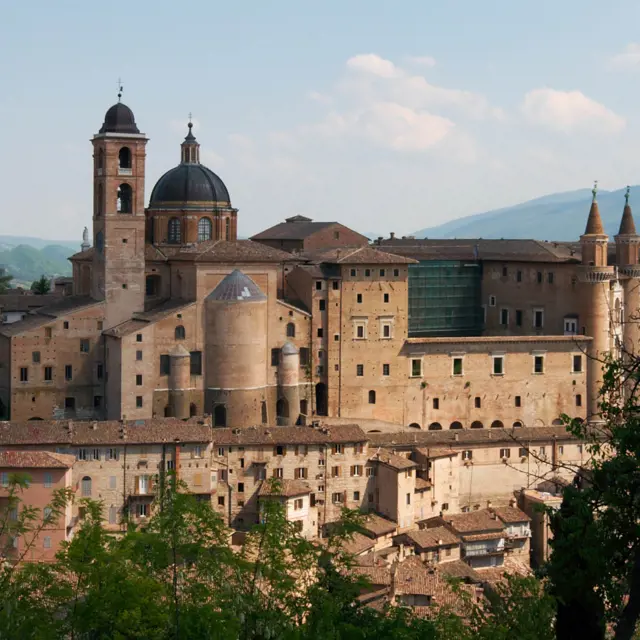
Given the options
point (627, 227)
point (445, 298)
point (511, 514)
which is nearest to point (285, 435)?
point (511, 514)

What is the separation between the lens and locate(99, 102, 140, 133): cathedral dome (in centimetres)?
5425

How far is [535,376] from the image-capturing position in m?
57.2

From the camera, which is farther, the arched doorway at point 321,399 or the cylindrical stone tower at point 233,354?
the arched doorway at point 321,399

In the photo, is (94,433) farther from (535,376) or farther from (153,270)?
(535,376)

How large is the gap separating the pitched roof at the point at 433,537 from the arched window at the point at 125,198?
1635 cm

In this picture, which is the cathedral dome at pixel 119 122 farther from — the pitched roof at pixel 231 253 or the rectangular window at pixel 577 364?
the rectangular window at pixel 577 364

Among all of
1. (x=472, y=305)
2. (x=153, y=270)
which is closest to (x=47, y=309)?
(x=153, y=270)

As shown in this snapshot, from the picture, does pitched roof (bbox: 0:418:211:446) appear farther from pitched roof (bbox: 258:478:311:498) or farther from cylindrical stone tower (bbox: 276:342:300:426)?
cylindrical stone tower (bbox: 276:342:300:426)

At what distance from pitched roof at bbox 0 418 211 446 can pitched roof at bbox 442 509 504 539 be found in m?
8.57

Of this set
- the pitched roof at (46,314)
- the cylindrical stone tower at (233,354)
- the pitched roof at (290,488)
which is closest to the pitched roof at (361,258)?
the cylindrical stone tower at (233,354)

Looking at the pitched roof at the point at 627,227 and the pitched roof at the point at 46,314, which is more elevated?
the pitched roof at the point at 627,227

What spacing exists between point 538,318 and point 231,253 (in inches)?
571

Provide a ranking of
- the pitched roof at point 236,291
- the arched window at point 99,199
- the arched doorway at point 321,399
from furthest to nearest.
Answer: the arched doorway at point 321,399
the arched window at point 99,199
the pitched roof at point 236,291

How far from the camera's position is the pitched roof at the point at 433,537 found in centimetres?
4566
